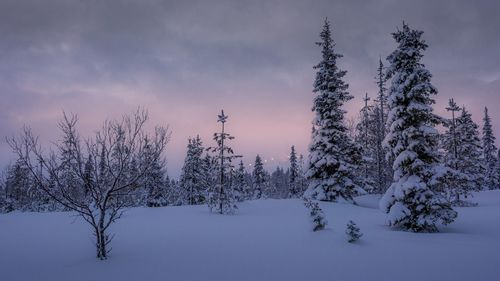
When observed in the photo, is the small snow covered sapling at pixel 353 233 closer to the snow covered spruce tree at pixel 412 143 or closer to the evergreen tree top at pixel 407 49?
the snow covered spruce tree at pixel 412 143

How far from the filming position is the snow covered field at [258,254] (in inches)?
348

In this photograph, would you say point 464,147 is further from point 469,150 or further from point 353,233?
point 353,233

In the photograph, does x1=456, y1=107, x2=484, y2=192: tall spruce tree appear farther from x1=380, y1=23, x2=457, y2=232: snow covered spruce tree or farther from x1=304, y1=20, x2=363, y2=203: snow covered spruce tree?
x1=380, y1=23, x2=457, y2=232: snow covered spruce tree

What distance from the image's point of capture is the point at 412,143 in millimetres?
14648

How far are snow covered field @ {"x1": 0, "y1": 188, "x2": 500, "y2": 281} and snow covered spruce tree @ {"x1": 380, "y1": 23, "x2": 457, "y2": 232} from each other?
1.07 metres

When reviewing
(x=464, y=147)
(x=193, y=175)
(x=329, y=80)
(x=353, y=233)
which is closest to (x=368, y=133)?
(x=464, y=147)

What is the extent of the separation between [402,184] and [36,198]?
51933 millimetres

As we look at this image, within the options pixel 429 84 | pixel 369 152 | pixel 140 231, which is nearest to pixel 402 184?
pixel 429 84

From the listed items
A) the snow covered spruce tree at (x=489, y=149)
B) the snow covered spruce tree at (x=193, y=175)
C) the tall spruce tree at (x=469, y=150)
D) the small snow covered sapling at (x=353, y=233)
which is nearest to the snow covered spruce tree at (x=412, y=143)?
the small snow covered sapling at (x=353, y=233)

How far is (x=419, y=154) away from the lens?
15070mm

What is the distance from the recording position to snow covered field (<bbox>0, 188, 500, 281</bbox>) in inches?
348

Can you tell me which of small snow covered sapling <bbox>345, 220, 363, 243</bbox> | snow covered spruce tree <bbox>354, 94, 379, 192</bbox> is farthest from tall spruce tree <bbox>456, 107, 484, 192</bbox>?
small snow covered sapling <bbox>345, 220, 363, 243</bbox>

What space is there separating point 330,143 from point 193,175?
76.9ft

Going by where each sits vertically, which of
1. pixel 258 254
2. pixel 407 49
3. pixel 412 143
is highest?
pixel 407 49
